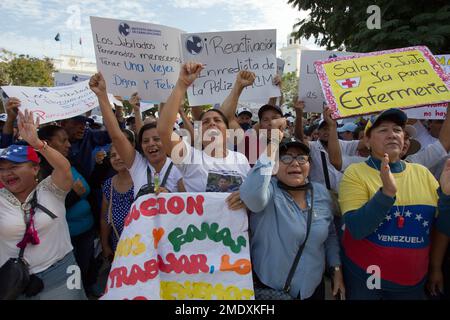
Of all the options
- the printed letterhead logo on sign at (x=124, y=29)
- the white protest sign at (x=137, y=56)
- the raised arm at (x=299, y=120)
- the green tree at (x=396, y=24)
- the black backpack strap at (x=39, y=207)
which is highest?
the green tree at (x=396, y=24)

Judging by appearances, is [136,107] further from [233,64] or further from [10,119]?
[10,119]

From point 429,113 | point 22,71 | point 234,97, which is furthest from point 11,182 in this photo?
point 22,71

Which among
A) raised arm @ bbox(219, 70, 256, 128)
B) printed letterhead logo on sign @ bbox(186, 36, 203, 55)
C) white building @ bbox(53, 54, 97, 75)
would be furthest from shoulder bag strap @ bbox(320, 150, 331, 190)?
white building @ bbox(53, 54, 97, 75)

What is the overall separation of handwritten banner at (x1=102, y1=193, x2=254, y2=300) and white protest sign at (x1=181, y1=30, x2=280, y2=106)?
73.6 inches

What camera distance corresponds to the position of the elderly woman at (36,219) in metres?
2.40

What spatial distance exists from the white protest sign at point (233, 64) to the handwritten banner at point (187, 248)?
6.14 feet

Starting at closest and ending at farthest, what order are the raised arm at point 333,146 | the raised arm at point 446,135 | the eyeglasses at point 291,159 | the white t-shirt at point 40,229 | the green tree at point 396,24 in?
the eyeglasses at point 291,159 < the white t-shirt at point 40,229 < the raised arm at point 446,135 < the raised arm at point 333,146 < the green tree at point 396,24

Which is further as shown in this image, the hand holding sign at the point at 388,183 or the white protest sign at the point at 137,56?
the white protest sign at the point at 137,56

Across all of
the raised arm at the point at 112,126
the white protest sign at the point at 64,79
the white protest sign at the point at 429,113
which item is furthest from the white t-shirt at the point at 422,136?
the white protest sign at the point at 64,79

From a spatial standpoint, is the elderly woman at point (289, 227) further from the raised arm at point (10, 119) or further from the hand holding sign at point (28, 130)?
the raised arm at point (10, 119)

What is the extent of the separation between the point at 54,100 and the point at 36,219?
213 centimetres

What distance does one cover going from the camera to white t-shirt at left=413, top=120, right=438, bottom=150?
3576 millimetres

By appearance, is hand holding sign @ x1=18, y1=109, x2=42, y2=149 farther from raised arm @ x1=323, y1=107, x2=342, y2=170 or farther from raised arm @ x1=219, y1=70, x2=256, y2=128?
raised arm @ x1=323, y1=107, x2=342, y2=170
